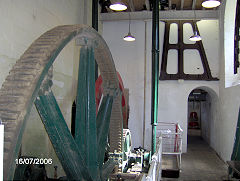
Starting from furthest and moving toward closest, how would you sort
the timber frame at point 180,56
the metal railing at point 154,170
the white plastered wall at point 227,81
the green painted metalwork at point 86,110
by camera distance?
the timber frame at point 180,56 → the white plastered wall at point 227,81 → the metal railing at point 154,170 → the green painted metalwork at point 86,110

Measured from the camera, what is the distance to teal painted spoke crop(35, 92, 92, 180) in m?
1.45

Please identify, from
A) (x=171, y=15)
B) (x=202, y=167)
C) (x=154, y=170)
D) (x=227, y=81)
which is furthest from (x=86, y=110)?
(x=171, y=15)

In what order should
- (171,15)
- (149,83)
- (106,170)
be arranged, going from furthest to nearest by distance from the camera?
(149,83)
(171,15)
(106,170)

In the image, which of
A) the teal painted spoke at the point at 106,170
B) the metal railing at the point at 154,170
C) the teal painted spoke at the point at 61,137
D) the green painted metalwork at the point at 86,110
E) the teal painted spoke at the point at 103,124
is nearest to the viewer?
the teal painted spoke at the point at 61,137

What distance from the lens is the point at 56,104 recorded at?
1.50m

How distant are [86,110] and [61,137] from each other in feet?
0.91

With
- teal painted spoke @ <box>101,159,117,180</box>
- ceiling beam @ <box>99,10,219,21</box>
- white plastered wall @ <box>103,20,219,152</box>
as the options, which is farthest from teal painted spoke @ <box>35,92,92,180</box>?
ceiling beam @ <box>99,10,219,21</box>

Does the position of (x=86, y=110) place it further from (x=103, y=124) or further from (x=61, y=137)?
(x=103, y=124)

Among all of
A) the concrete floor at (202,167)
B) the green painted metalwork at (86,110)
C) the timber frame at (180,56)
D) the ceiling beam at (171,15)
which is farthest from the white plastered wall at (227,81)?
the green painted metalwork at (86,110)

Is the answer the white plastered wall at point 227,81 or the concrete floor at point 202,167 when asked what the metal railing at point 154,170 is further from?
the white plastered wall at point 227,81

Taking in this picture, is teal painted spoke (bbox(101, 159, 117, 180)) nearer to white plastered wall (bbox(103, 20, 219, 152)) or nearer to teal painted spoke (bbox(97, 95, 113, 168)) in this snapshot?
teal painted spoke (bbox(97, 95, 113, 168))

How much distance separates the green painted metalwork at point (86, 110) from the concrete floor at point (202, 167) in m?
4.65

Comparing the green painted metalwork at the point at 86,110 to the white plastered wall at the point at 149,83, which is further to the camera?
the white plastered wall at the point at 149,83

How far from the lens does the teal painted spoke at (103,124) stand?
2.11m
